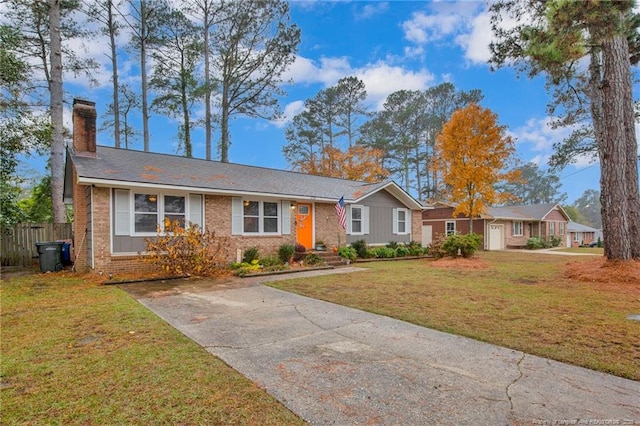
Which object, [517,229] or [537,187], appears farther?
[537,187]

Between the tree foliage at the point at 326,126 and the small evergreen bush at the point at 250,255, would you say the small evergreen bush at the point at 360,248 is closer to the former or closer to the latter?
the small evergreen bush at the point at 250,255

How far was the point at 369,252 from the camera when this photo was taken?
16.0 m

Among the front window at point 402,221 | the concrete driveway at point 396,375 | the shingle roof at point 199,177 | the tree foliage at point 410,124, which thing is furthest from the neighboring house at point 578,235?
the concrete driveway at point 396,375

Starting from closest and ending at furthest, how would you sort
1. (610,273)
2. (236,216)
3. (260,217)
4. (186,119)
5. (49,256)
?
(610,273) → (49,256) → (236,216) → (260,217) → (186,119)

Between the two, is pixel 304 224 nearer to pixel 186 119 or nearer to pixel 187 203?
pixel 187 203

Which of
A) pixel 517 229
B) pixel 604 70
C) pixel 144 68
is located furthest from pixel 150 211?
pixel 517 229

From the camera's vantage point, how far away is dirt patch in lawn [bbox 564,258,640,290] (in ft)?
28.3

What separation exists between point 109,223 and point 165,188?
185cm

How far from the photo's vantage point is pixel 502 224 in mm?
28438

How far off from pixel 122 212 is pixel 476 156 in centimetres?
1842

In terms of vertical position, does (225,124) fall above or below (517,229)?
above

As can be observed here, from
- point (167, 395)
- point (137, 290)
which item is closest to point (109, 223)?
point (137, 290)

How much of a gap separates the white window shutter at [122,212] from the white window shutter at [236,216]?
340cm

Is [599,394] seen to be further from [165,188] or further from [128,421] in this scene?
[165,188]
